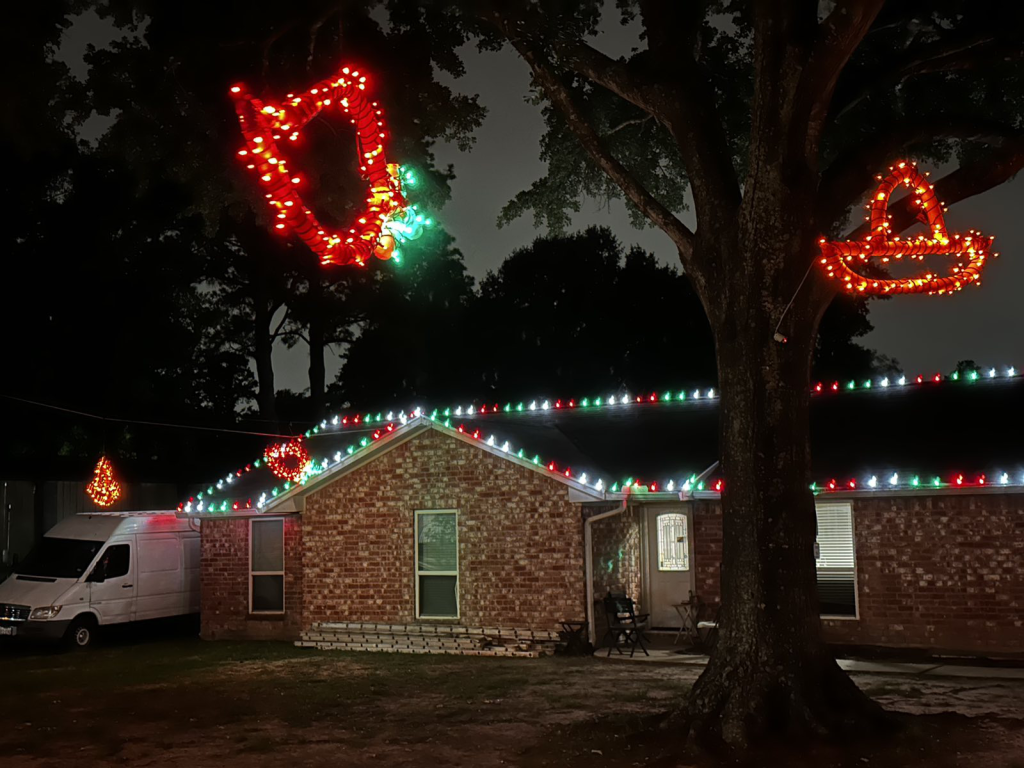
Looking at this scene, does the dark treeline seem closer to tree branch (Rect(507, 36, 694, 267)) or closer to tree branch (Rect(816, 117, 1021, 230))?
tree branch (Rect(507, 36, 694, 267))

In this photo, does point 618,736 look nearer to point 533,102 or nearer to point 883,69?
point 883,69

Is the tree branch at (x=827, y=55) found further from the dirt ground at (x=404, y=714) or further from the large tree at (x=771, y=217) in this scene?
the dirt ground at (x=404, y=714)

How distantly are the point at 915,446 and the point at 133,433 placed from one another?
2130 cm

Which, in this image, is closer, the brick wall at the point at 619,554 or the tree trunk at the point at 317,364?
the brick wall at the point at 619,554

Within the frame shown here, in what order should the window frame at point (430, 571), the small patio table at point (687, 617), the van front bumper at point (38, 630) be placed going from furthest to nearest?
1. the van front bumper at point (38, 630)
2. the window frame at point (430, 571)
3. the small patio table at point (687, 617)

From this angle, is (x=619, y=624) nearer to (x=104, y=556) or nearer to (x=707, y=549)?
(x=707, y=549)

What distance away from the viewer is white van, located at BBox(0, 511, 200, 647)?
1650cm

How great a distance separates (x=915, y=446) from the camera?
14.5 metres

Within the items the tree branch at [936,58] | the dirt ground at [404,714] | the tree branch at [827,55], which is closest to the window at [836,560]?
the dirt ground at [404,714]

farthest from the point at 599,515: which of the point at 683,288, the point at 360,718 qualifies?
the point at 683,288

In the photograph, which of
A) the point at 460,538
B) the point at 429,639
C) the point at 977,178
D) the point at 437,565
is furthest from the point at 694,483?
the point at 977,178

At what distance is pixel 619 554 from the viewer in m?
16.0

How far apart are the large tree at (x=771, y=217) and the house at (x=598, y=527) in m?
5.33

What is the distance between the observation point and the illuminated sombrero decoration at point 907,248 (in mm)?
9117
